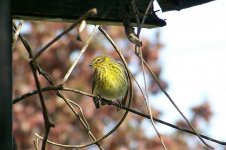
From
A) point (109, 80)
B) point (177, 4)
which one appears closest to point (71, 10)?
point (177, 4)

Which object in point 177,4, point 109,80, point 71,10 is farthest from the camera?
point 109,80

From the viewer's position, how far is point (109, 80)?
546 centimetres

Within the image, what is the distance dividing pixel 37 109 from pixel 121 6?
631cm

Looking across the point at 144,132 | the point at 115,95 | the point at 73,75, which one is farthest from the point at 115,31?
the point at 115,95

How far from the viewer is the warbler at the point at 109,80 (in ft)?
17.3

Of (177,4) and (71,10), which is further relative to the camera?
(177,4)

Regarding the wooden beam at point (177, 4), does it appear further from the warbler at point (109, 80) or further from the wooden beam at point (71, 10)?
the warbler at point (109, 80)

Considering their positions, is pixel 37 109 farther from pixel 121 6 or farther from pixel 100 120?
pixel 121 6

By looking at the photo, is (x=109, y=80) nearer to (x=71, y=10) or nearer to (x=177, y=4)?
(x=177, y=4)

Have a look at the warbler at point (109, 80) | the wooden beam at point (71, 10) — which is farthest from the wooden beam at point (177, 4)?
the warbler at point (109, 80)

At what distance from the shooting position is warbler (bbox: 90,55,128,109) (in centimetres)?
529

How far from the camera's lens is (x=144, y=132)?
8727mm

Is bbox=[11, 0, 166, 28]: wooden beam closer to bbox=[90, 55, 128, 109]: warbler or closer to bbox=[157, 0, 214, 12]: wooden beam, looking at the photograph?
bbox=[157, 0, 214, 12]: wooden beam

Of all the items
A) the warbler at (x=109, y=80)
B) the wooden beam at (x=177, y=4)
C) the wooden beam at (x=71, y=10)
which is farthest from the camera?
the warbler at (x=109, y=80)
